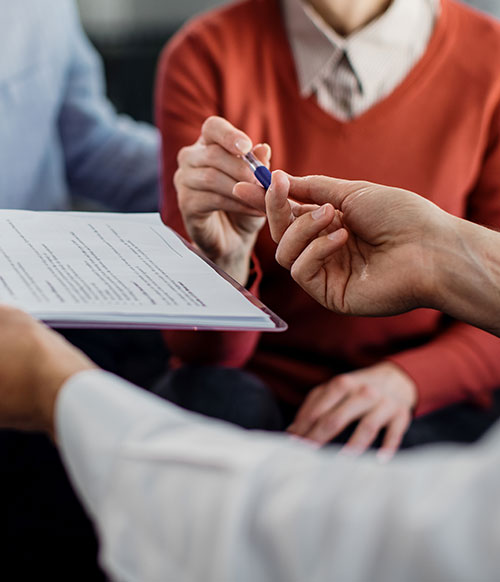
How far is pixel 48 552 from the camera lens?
37.1 inches

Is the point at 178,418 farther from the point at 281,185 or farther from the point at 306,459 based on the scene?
the point at 281,185

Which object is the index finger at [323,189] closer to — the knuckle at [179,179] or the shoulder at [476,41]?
the knuckle at [179,179]

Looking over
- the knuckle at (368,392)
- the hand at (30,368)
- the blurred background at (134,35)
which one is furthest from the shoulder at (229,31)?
the blurred background at (134,35)

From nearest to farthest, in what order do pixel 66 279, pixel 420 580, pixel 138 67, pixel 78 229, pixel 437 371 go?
pixel 420 580, pixel 66 279, pixel 78 229, pixel 437 371, pixel 138 67

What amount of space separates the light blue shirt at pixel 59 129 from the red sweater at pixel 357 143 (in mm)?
341

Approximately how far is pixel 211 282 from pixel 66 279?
11 centimetres

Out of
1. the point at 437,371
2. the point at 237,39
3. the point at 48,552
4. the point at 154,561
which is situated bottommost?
the point at 48,552

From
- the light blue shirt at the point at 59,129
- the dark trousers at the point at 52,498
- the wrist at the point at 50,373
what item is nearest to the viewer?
the wrist at the point at 50,373

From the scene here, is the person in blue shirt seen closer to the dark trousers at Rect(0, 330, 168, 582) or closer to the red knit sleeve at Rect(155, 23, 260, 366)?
the dark trousers at Rect(0, 330, 168, 582)

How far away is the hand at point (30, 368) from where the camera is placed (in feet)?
1.24

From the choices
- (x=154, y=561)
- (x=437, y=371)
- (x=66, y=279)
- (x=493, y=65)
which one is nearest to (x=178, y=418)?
(x=154, y=561)

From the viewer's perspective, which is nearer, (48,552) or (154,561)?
(154,561)

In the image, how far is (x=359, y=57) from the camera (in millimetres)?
799

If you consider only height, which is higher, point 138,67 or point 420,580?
point 420,580
